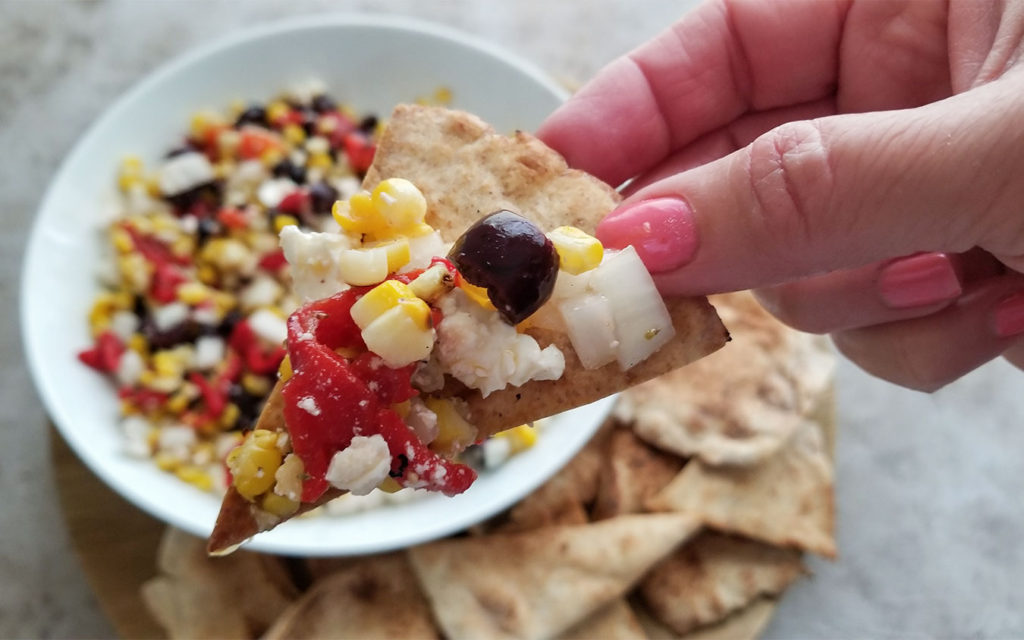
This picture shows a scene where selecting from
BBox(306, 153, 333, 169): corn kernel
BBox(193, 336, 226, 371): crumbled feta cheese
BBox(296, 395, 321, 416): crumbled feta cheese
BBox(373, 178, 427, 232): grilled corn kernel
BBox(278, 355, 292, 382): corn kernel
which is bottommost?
BBox(193, 336, 226, 371): crumbled feta cheese

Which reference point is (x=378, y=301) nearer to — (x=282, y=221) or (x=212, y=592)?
(x=212, y=592)

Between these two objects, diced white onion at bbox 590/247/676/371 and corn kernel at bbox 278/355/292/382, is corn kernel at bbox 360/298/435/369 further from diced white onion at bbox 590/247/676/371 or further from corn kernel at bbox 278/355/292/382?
diced white onion at bbox 590/247/676/371

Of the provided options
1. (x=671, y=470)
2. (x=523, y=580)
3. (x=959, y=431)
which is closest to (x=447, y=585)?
(x=523, y=580)

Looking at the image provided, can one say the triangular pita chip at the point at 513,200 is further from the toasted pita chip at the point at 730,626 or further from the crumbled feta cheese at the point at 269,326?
the toasted pita chip at the point at 730,626

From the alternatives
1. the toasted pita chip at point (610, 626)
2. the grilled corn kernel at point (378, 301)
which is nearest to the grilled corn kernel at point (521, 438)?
the toasted pita chip at point (610, 626)

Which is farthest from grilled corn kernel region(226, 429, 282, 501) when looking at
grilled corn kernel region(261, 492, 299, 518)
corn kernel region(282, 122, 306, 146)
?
corn kernel region(282, 122, 306, 146)

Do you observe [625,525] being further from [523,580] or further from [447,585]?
[447,585]
